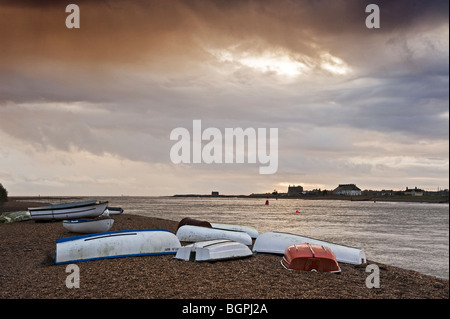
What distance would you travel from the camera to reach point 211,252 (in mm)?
11797

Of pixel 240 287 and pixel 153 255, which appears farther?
pixel 153 255

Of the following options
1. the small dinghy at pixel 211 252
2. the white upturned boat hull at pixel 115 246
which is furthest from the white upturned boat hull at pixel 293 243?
the white upturned boat hull at pixel 115 246

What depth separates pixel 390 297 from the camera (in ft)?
29.9

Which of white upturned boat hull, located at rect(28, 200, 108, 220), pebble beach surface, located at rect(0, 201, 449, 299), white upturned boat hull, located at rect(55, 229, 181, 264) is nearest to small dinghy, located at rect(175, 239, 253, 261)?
pebble beach surface, located at rect(0, 201, 449, 299)

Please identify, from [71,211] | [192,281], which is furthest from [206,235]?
[71,211]

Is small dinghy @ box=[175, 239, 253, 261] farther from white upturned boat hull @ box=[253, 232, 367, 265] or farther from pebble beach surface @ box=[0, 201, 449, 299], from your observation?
white upturned boat hull @ box=[253, 232, 367, 265]

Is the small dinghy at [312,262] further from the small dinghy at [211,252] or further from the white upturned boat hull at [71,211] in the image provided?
the white upturned boat hull at [71,211]

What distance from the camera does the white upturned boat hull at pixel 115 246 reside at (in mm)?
11570

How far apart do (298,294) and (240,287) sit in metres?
1.28

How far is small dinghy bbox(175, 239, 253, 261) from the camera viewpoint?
1172 centimetres

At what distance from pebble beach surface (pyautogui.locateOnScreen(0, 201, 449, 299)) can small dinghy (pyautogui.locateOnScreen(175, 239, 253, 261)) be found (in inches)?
10.3
